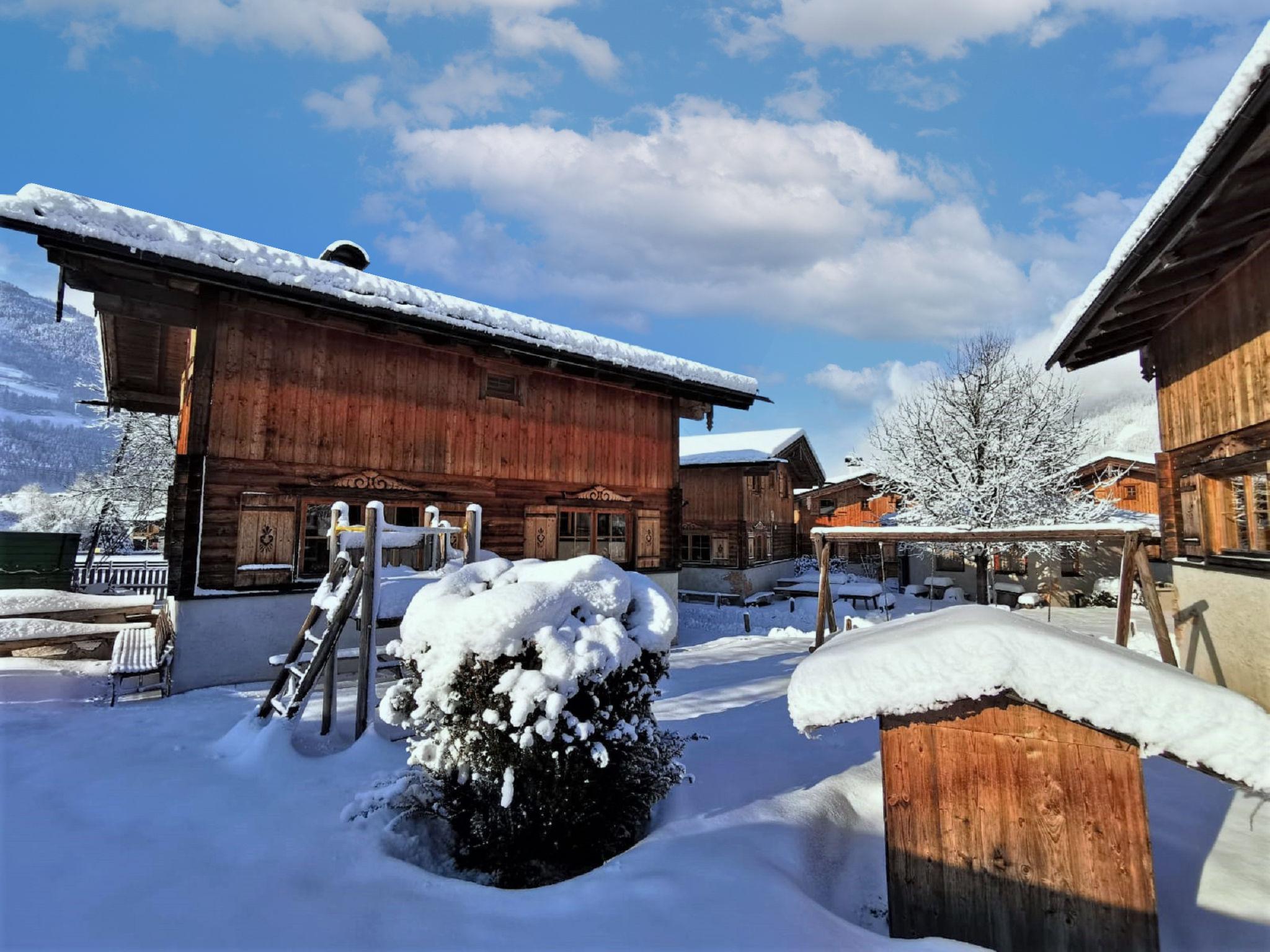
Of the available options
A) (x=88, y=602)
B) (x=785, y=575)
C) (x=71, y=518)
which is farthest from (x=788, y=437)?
(x=71, y=518)

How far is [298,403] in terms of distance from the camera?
1014 centimetres

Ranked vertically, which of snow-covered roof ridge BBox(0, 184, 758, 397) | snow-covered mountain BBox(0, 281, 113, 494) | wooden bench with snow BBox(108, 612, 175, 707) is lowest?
wooden bench with snow BBox(108, 612, 175, 707)

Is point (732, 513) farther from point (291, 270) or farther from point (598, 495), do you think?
point (291, 270)

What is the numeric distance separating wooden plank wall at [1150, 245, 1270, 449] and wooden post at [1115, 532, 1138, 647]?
5.05ft

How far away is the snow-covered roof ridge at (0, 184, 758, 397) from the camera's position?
7.41 m

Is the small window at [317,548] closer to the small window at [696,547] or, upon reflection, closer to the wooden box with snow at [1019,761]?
the wooden box with snow at [1019,761]

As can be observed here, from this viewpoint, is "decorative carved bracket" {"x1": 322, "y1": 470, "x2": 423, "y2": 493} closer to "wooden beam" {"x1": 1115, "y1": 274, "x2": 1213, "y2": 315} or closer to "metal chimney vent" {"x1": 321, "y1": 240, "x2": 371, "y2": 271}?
"metal chimney vent" {"x1": 321, "y1": 240, "x2": 371, "y2": 271}

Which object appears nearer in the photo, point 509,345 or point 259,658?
point 259,658

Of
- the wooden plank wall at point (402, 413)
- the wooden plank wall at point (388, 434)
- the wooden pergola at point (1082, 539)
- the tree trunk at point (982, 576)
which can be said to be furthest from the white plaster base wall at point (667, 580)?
the tree trunk at point (982, 576)

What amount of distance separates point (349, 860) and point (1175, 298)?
35.5 ft

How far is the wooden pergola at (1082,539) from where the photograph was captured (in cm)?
786

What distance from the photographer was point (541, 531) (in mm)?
12961

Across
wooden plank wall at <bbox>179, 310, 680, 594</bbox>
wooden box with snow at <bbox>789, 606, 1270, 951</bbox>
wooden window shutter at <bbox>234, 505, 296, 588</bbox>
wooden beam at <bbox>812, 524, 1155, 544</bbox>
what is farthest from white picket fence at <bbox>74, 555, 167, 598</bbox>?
wooden box with snow at <bbox>789, 606, 1270, 951</bbox>

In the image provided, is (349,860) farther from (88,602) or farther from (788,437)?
(788,437)
